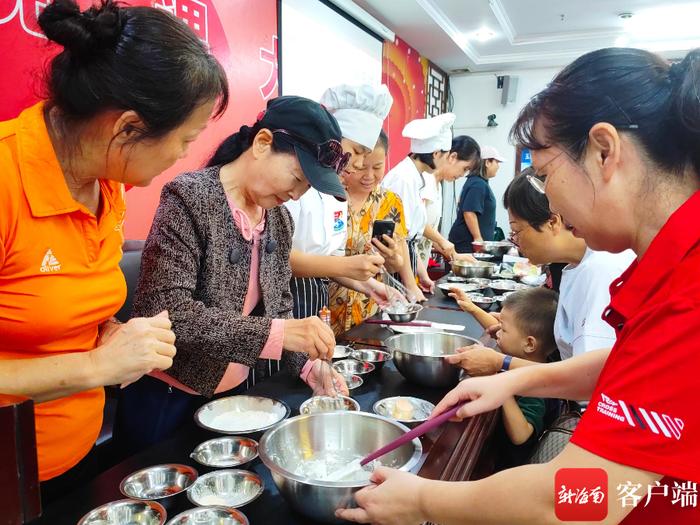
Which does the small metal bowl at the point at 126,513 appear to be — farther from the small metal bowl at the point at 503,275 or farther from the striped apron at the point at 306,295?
the small metal bowl at the point at 503,275

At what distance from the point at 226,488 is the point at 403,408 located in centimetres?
58

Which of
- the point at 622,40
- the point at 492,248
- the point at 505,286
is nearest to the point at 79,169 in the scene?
the point at 505,286

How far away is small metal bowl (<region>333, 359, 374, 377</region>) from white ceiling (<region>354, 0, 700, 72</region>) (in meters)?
4.47

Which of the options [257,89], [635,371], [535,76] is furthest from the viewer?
[535,76]

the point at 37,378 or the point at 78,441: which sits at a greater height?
the point at 37,378

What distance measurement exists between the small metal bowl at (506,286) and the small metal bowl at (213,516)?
2.74 meters

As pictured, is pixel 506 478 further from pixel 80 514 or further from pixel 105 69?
pixel 105 69

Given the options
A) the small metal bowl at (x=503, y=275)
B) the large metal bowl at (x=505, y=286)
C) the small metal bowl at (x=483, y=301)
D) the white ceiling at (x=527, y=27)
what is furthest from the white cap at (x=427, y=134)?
the white ceiling at (x=527, y=27)

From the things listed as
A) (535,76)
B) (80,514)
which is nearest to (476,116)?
(535,76)

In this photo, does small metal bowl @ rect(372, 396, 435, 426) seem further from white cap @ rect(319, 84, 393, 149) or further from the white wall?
the white wall

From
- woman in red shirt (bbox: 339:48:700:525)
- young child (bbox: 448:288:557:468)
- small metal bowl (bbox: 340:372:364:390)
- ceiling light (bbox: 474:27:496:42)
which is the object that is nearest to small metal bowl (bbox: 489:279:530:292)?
young child (bbox: 448:288:557:468)

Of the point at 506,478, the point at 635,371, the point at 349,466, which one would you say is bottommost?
the point at 349,466

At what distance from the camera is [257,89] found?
378cm

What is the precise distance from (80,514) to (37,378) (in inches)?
10.8
